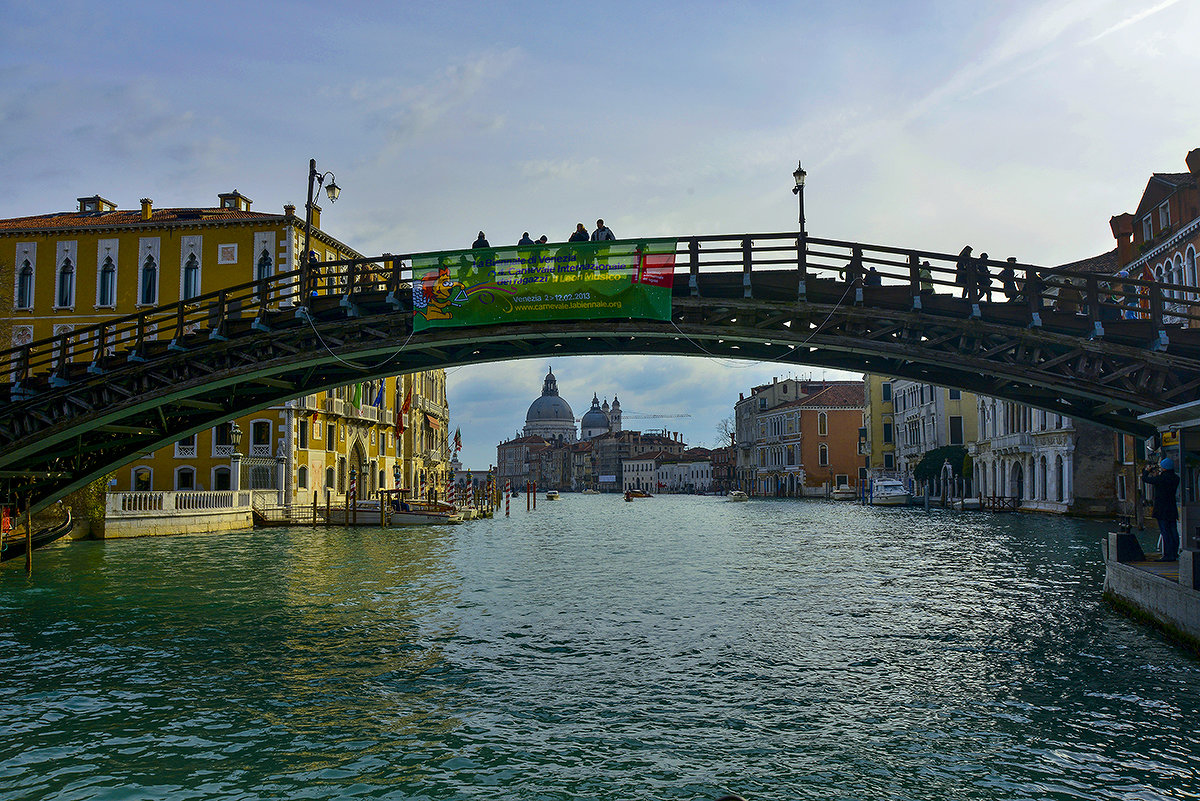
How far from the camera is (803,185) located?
2091 centimetres

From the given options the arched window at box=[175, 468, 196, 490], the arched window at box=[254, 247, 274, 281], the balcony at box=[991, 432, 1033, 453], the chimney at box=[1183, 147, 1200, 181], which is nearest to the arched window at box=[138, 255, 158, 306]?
the arched window at box=[254, 247, 274, 281]

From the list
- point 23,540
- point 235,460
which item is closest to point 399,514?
point 235,460

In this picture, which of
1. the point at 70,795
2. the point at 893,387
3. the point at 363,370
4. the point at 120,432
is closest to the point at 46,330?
the point at 120,432

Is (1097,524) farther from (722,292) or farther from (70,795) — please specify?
(70,795)

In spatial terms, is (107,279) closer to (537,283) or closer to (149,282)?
(149,282)

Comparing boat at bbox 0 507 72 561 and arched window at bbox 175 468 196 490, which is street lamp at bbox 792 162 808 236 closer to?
boat at bbox 0 507 72 561

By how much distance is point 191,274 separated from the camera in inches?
1812

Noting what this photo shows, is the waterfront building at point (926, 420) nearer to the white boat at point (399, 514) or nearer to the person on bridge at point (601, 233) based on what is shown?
the white boat at point (399, 514)

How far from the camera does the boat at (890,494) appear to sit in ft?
236

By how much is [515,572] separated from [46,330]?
112 ft

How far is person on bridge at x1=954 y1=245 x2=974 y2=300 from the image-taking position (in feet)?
56.3

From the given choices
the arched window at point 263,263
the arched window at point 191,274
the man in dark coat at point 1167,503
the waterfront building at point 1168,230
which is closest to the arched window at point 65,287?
the arched window at point 191,274

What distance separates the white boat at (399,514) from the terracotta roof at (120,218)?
572 inches

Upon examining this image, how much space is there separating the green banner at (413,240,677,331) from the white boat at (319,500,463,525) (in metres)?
26.7
